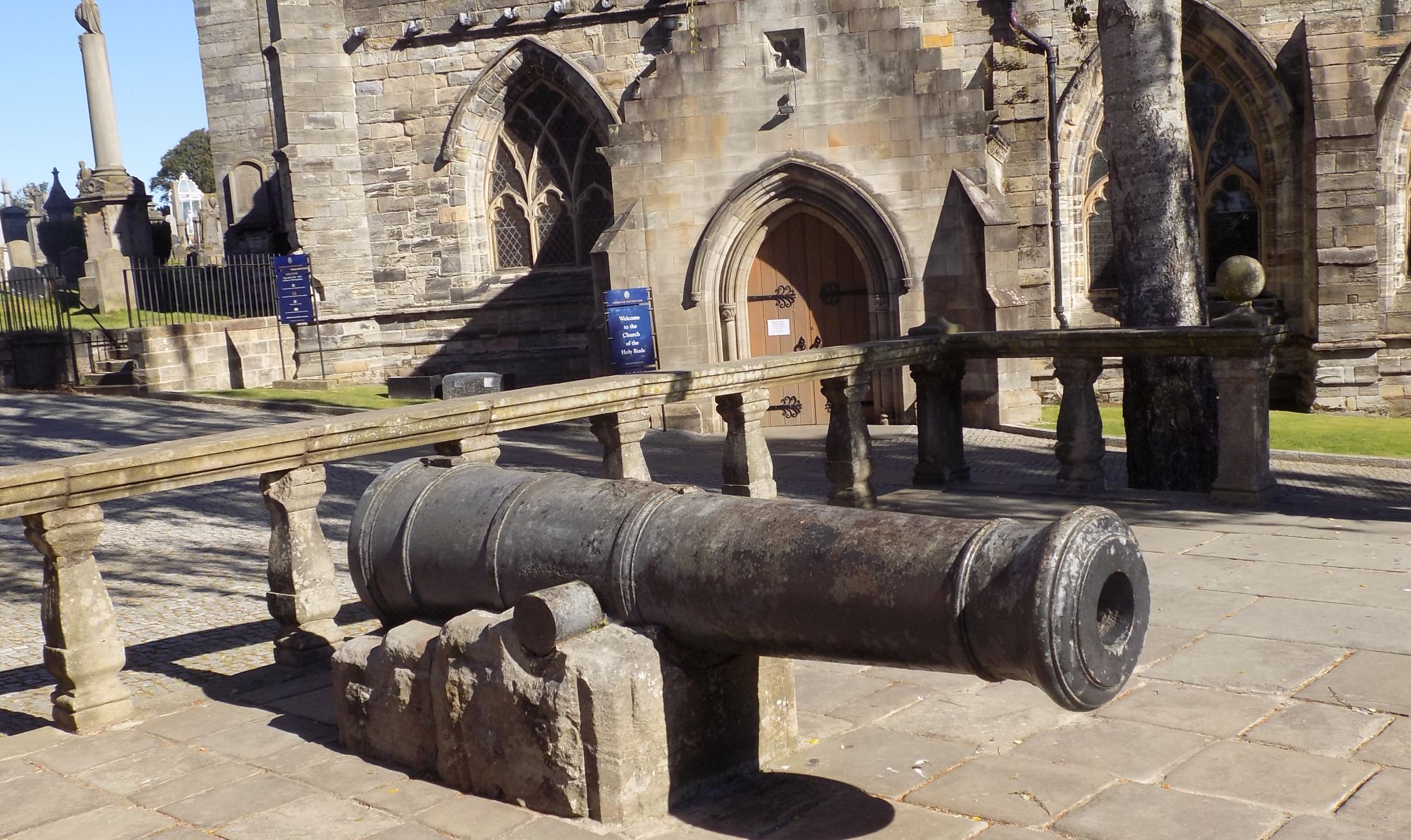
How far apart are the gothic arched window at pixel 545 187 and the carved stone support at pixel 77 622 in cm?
1546

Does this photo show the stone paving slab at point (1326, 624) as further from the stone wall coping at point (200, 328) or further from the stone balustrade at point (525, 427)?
the stone wall coping at point (200, 328)

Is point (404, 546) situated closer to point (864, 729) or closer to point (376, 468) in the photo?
point (864, 729)

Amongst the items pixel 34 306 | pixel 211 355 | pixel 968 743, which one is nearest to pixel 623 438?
pixel 968 743

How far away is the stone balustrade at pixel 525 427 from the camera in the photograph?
194 inches

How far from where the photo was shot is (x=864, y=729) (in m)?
4.59

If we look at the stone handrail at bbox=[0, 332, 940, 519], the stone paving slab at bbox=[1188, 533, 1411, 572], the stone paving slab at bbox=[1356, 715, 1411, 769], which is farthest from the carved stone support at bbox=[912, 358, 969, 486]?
the stone paving slab at bbox=[1356, 715, 1411, 769]

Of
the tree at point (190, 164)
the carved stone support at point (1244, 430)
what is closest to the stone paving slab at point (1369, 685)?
the carved stone support at point (1244, 430)

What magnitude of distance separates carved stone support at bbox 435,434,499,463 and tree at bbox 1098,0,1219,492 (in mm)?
5268

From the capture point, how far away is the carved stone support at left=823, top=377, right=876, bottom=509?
873 centimetres

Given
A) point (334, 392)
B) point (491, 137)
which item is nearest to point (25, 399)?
point (334, 392)

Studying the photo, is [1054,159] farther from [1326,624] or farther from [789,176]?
[1326,624]

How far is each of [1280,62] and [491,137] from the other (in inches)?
440

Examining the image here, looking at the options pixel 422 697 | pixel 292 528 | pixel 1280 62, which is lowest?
pixel 422 697

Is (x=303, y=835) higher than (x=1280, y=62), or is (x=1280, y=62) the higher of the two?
(x=1280, y=62)
